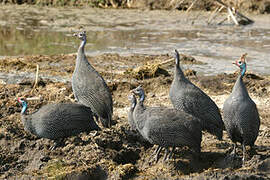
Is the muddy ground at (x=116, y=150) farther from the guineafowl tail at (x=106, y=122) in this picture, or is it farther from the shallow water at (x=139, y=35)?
the shallow water at (x=139, y=35)

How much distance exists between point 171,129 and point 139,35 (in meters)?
10.9

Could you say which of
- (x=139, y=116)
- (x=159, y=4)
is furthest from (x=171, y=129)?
(x=159, y=4)

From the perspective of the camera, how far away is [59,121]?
6.62m

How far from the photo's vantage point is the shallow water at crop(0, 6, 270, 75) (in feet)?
45.9

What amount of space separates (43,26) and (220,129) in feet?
41.2

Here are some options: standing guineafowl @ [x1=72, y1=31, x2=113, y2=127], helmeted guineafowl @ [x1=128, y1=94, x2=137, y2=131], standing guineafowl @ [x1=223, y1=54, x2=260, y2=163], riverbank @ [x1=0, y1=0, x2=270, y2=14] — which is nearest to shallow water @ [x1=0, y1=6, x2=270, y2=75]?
riverbank @ [x1=0, y1=0, x2=270, y2=14]

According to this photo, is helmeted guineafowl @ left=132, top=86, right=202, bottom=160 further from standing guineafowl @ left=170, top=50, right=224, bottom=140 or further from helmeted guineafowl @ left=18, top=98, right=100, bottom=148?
helmeted guineafowl @ left=18, top=98, right=100, bottom=148

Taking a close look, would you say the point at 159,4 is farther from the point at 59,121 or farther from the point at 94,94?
the point at 59,121

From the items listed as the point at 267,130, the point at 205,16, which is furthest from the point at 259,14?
the point at 267,130

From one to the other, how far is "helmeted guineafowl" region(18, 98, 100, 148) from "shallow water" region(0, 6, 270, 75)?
5460 mm

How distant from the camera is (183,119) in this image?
20.4 feet

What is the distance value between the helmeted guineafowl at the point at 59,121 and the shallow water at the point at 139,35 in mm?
5460

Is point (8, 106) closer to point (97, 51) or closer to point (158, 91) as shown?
point (158, 91)

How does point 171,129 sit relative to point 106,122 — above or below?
above
